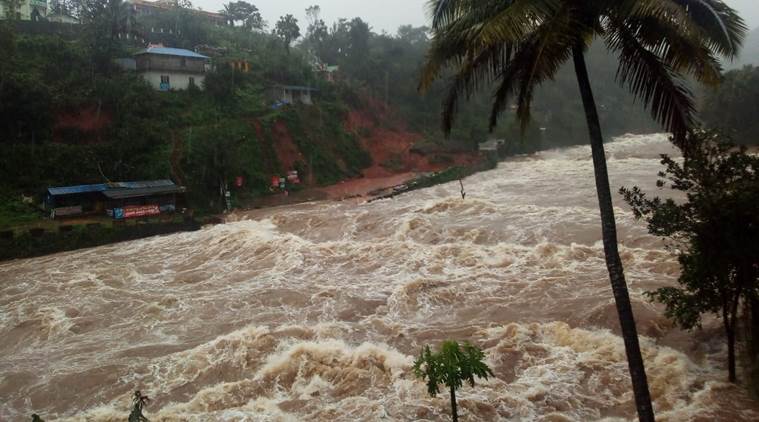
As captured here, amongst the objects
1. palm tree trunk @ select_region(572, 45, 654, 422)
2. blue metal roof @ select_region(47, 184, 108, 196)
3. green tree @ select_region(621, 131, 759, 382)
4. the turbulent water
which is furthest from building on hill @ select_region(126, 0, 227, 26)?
palm tree trunk @ select_region(572, 45, 654, 422)

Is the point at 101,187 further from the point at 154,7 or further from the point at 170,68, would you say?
the point at 154,7

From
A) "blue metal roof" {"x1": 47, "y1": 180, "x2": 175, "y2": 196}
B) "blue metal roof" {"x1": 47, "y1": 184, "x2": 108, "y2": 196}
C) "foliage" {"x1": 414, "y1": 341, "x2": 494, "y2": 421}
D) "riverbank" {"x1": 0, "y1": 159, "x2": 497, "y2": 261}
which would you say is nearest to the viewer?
"foliage" {"x1": 414, "y1": 341, "x2": 494, "y2": 421}

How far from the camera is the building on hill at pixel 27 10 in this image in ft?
132

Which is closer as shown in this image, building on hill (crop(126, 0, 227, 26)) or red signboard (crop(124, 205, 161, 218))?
red signboard (crop(124, 205, 161, 218))

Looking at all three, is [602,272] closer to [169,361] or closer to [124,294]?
[169,361]

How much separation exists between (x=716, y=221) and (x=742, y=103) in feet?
133

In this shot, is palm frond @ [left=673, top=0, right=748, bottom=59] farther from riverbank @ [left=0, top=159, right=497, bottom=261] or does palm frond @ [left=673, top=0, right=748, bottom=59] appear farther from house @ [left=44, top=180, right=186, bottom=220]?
house @ [left=44, top=180, right=186, bottom=220]

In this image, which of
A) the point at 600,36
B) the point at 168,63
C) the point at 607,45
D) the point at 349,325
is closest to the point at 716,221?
the point at 607,45

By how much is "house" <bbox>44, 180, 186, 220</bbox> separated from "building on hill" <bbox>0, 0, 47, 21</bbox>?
895 inches

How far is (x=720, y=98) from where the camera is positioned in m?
40.5

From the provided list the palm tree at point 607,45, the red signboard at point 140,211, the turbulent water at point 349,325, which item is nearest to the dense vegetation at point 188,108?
the red signboard at point 140,211

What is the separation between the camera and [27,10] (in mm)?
46156

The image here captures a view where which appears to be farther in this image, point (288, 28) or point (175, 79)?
point (288, 28)

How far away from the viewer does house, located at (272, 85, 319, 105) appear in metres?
40.5
